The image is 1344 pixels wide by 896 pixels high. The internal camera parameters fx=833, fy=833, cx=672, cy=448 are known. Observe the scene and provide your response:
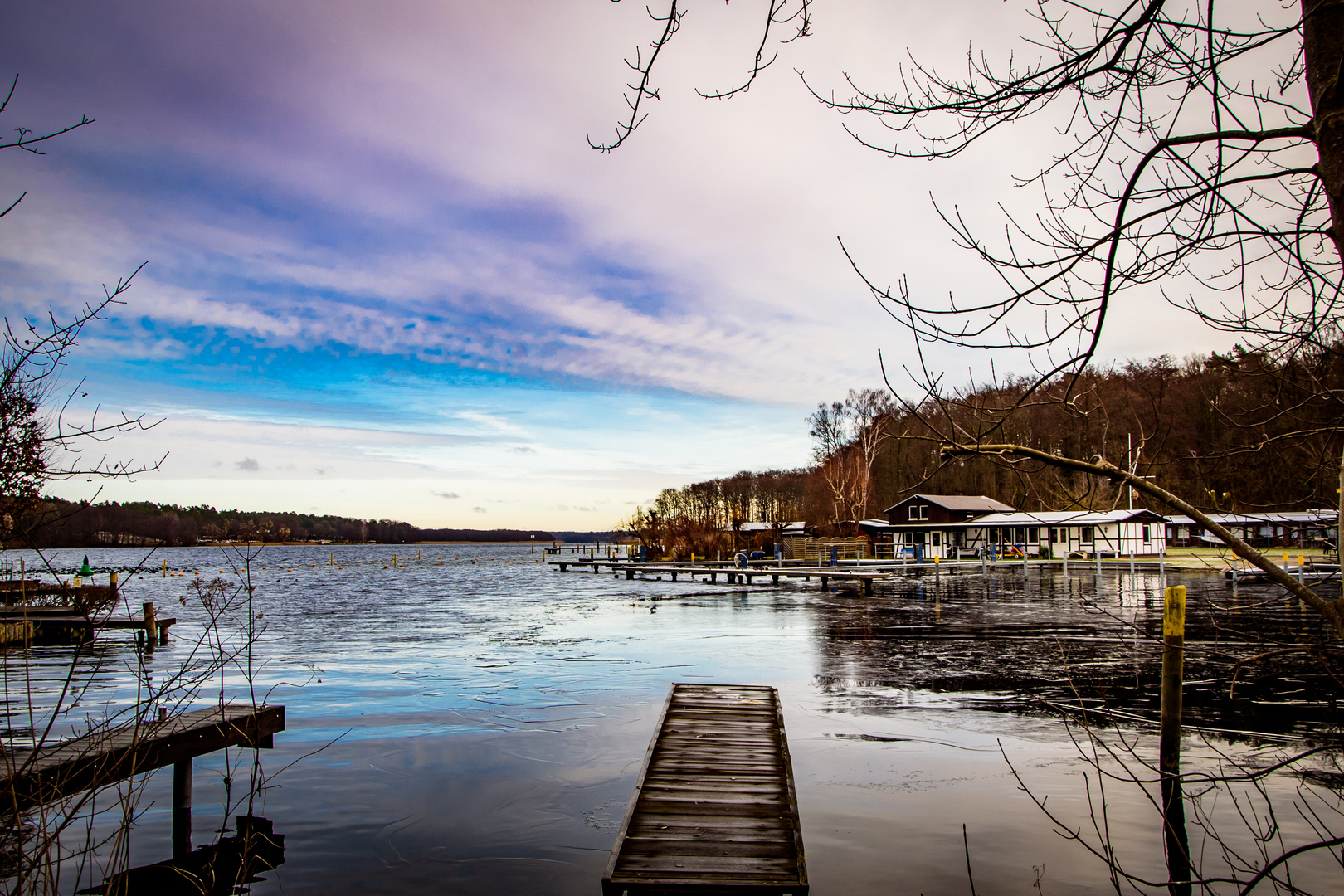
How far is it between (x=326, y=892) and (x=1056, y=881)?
604 cm

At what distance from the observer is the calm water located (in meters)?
7.35

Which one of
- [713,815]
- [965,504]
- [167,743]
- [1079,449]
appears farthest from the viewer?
[965,504]

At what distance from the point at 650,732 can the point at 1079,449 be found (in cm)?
958

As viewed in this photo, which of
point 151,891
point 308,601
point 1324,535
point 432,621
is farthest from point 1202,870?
point 308,601

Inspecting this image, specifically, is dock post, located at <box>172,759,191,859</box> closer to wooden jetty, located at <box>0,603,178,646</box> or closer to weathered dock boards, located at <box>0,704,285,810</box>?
weathered dock boards, located at <box>0,704,285,810</box>

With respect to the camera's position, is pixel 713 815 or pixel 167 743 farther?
pixel 167 743

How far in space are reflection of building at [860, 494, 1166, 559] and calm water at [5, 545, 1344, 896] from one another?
32248 mm

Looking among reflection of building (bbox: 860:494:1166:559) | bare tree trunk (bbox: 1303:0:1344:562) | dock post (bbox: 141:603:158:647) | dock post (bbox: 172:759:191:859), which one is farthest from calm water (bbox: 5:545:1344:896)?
reflection of building (bbox: 860:494:1166:559)

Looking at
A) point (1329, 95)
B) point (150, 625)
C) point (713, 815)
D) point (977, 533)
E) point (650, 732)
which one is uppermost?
point (1329, 95)

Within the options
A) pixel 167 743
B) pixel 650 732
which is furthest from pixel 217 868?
pixel 650 732

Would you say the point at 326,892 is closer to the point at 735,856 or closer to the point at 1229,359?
the point at 735,856

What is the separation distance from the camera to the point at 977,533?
61844 mm

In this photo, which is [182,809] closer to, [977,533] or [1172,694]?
[1172,694]

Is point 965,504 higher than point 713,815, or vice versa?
point 965,504
